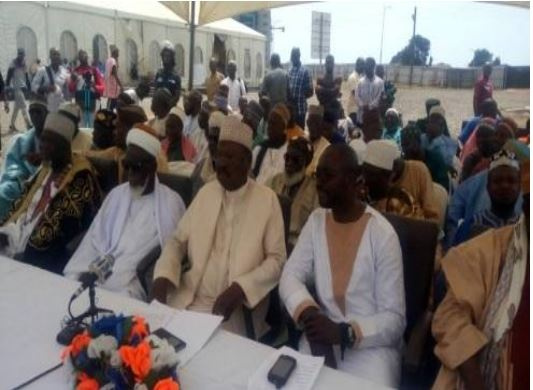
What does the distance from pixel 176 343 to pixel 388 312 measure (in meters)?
1.01

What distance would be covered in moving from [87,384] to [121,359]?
0.44ft

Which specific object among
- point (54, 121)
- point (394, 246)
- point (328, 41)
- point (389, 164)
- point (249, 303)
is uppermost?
point (328, 41)

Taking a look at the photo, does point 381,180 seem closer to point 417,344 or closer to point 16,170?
point 417,344

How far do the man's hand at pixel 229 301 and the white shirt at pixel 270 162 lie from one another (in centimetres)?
229

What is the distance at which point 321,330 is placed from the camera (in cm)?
221

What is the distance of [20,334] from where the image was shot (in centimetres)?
194

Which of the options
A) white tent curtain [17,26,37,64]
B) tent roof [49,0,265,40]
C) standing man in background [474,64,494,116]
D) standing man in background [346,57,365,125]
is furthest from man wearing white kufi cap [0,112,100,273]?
white tent curtain [17,26,37,64]

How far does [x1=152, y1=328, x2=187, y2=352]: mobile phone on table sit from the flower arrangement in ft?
0.71

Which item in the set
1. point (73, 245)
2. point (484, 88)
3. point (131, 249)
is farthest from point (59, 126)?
point (484, 88)

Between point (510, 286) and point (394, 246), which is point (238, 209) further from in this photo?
point (510, 286)

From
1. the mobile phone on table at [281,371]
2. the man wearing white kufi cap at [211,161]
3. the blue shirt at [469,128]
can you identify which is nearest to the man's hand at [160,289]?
the mobile phone on table at [281,371]

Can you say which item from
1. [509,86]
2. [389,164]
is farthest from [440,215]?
[509,86]

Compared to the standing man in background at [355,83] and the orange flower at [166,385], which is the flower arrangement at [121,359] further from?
the standing man in background at [355,83]

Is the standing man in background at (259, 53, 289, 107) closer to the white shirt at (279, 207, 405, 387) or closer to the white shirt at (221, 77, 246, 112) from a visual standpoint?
the white shirt at (221, 77, 246, 112)
